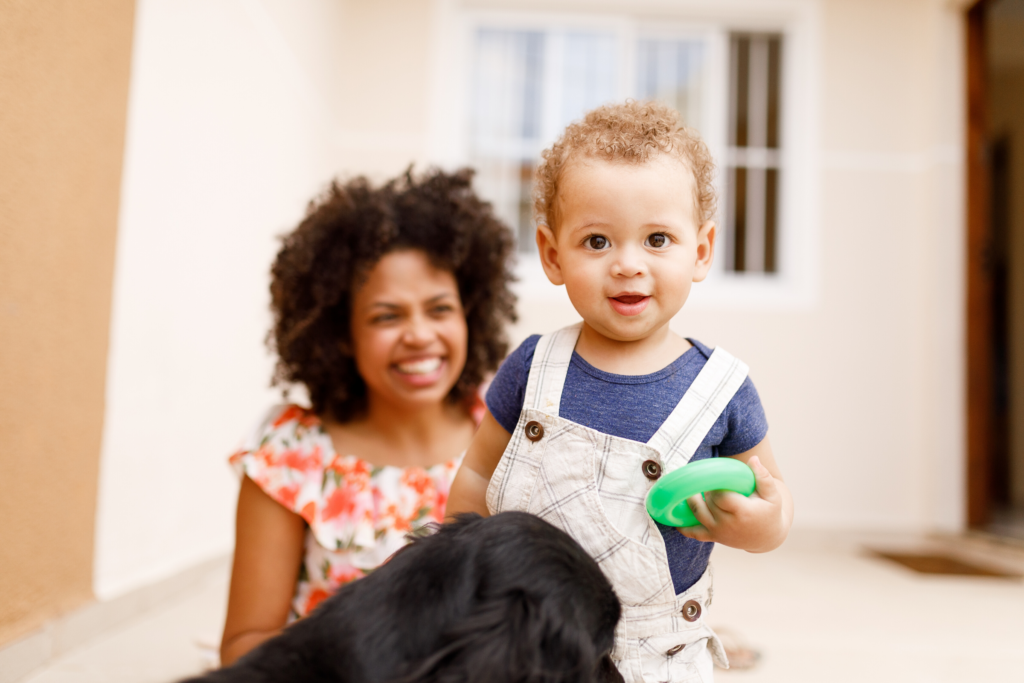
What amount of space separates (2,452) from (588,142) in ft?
4.71

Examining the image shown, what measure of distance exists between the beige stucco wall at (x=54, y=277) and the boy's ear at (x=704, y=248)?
143cm

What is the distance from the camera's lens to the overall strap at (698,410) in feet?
3.43

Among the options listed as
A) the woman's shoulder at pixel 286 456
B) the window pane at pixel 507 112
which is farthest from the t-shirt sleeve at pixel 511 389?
the window pane at pixel 507 112

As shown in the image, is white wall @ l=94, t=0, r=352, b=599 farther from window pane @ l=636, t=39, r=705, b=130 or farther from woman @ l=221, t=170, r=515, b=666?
window pane @ l=636, t=39, r=705, b=130

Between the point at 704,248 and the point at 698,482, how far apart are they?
0.41 metres

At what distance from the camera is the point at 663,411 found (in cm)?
107

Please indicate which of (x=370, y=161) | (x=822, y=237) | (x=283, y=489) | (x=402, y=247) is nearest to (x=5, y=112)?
(x=402, y=247)

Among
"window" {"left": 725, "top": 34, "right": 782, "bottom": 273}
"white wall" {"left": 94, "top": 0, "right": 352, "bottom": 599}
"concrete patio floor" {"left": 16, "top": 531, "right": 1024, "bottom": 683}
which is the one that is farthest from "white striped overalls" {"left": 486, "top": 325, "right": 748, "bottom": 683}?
"window" {"left": 725, "top": 34, "right": 782, "bottom": 273}

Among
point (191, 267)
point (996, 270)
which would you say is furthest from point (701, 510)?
point (996, 270)

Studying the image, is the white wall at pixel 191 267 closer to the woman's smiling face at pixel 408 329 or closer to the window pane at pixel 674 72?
the woman's smiling face at pixel 408 329

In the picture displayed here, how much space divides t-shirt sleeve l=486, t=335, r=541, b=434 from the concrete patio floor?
3.85 feet

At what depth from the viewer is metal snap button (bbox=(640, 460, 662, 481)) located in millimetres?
1032

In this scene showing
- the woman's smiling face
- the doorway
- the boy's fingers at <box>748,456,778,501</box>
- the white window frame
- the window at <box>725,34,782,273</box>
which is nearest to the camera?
the boy's fingers at <box>748,456,778,501</box>

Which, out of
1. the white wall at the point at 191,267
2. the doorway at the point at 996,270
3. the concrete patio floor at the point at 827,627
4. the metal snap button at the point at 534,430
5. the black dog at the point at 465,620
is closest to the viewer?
the black dog at the point at 465,620
